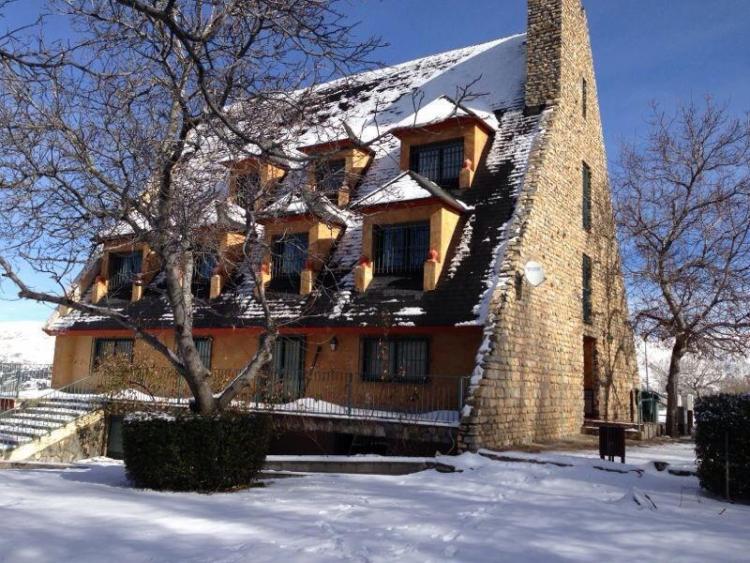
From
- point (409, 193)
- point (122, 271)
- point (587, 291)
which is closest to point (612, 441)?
point (409, 193)

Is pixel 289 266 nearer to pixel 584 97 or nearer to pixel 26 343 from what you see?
pixel 584 97

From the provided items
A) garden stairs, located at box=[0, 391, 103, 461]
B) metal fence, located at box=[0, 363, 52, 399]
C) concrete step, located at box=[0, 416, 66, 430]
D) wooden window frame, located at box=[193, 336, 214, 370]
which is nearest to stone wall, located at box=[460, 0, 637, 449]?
wooden window frame, located at box=[193, 336, 214, 370]

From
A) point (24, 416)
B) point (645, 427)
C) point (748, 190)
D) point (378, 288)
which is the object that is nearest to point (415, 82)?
point (378, 288)

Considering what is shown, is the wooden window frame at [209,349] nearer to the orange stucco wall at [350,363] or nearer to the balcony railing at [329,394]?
the orange stucco wall at [350,363]

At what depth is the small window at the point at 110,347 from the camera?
21.2 m

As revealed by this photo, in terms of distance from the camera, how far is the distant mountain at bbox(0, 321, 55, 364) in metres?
74.0

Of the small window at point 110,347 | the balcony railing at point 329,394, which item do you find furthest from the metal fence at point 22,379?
the balcony railing at point 329,394

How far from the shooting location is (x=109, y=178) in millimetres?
10141

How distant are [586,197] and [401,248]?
6990 millimetres

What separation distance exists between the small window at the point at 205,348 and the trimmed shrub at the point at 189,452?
33.0 ft

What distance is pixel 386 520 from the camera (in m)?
6.97

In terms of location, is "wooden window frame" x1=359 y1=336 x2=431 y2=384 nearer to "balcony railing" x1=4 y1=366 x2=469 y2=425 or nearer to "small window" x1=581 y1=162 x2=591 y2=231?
"balcony railing" x1=4 y1=366 x2=469 y2=425

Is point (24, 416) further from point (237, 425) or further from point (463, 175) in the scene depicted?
point (463, 175)

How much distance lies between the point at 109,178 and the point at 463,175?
32.6 feet
